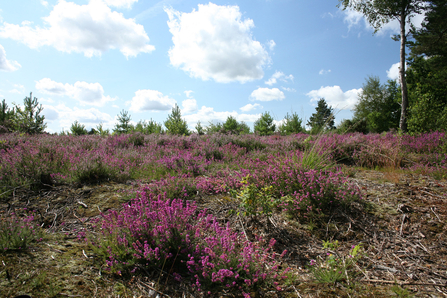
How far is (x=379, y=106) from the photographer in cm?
3672

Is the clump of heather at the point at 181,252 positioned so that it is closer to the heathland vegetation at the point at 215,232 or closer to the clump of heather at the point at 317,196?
the heathland vegetation at the point at 215,232

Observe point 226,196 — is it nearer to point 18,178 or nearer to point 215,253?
point 215,253

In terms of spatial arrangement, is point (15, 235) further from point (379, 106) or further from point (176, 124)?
point (379, 106)

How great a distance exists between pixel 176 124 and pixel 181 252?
17.2 metres

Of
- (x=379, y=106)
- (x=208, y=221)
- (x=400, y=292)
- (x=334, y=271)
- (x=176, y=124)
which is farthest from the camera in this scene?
(x=379, y=106)

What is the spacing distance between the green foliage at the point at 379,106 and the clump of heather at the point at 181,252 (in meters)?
41.3

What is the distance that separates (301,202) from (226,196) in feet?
4.21

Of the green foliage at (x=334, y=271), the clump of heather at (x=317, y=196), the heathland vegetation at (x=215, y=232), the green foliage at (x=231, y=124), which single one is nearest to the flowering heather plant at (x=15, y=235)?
the heathland vegetation at (x=215, y=232)

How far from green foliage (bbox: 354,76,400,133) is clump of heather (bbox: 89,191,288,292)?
41.3 meters

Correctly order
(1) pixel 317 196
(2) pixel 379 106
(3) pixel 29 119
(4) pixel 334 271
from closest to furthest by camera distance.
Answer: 1. (4) pixel 334 271
2. (1) pixel 317 196
3. (3) pixel 29 119
4. (2) pixel 379 106

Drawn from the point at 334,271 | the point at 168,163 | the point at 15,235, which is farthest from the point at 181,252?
the point at 168,163

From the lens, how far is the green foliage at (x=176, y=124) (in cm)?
1783

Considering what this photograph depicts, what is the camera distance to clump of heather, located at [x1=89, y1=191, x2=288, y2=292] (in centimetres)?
190

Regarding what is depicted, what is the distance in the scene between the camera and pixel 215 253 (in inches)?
81.0
